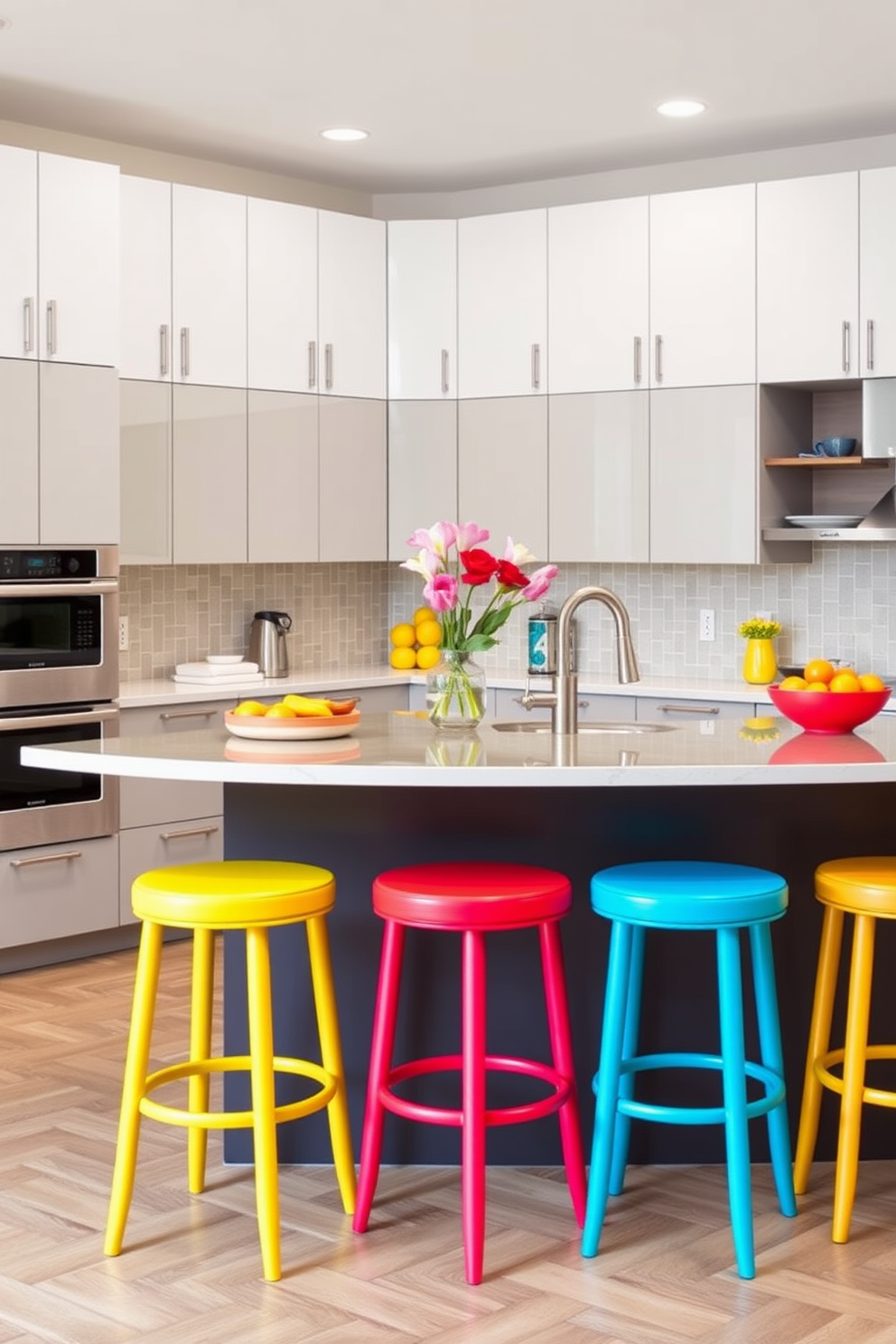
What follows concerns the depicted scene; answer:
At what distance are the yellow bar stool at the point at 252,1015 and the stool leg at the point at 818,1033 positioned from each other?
3.01 feet

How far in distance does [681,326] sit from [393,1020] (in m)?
3.35

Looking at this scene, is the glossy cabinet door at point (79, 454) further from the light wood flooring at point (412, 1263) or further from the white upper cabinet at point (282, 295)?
the light wood flooring at point (412, 1263)

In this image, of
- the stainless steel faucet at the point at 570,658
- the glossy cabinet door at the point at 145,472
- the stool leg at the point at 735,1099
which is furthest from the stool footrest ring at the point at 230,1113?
the glossy cabinet door at the point at 145,472

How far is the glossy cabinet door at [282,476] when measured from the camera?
6031 mm

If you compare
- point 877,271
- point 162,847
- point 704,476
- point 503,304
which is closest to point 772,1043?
point 162,847

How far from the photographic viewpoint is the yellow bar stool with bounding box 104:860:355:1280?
3096 millimetres

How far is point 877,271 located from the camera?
5.54m

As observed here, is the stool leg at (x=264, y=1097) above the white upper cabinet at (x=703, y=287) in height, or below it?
below

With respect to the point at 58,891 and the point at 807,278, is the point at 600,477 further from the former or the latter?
the point at 58,891

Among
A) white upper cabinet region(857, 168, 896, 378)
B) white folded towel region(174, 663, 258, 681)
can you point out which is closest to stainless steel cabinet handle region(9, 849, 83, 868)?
white folded towel region(174, 663, 258, 681)

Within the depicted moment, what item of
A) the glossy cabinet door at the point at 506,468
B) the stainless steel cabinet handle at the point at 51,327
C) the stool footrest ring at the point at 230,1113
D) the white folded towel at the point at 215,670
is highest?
the stainless steel cabinet handle at the point at 51,327

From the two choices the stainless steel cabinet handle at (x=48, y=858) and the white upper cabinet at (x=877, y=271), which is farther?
the white upper cabinet at (x=877, y=271)

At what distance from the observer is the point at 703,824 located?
3537 mm

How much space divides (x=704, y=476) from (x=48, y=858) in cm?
256
